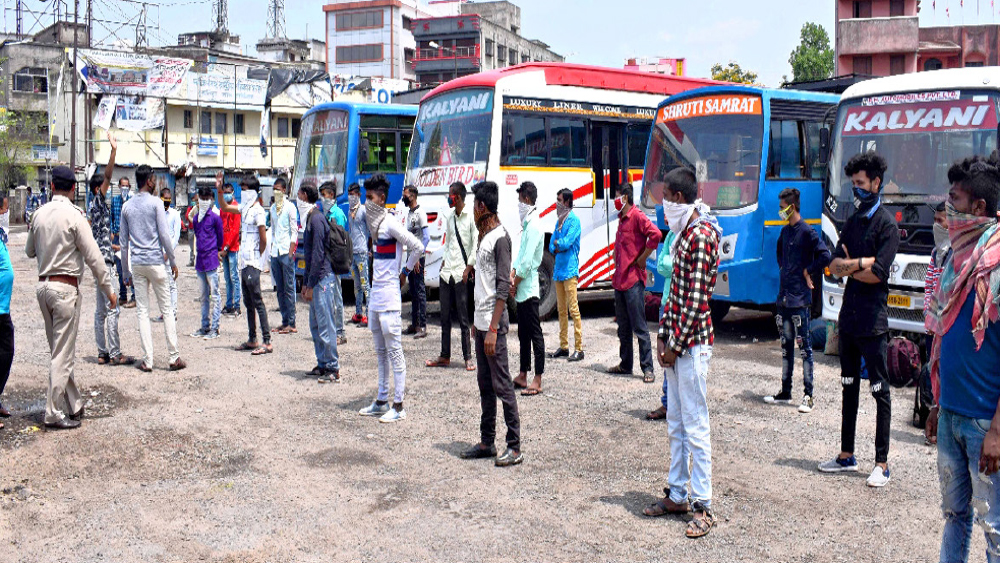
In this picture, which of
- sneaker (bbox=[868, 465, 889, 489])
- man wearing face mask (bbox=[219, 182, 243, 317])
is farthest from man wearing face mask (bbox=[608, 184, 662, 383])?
man wearing face mask (bbox=[219, 182, 243, 317])

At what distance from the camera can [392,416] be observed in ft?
25.0

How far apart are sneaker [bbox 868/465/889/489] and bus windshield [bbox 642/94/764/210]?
5706 millimetres

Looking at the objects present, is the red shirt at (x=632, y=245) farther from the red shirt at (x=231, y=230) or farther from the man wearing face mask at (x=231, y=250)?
the red shirt at (x=231, y=230)

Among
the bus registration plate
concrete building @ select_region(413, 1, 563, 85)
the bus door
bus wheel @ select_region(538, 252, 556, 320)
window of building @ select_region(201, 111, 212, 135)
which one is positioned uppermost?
concrete building @ select_region(413, 1, 563, 85)

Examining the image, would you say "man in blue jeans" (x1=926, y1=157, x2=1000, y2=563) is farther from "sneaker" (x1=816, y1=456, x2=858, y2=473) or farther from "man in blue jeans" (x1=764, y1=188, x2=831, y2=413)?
"man in blue jeans" (x1=764, y1=188, x2=831, y2=413)

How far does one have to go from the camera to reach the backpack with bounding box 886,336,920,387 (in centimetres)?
847

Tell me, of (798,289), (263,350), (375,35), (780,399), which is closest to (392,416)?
(780,399)

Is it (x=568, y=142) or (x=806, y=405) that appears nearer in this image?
(x=806, y=405)

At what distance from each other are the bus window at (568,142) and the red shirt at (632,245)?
4048mm

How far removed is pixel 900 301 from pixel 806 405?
6.81ft

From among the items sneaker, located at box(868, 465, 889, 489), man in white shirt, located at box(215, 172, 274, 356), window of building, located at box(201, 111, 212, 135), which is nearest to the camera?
sneaker, located at box(868, 465, 889, 489)

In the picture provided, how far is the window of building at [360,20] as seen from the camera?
8719 centimetres

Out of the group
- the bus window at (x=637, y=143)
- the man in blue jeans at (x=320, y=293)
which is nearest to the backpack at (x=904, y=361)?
the man in blue jeans at (x=320, y=293)

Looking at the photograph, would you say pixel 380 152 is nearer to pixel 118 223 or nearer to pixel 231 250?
pixel 231 250
